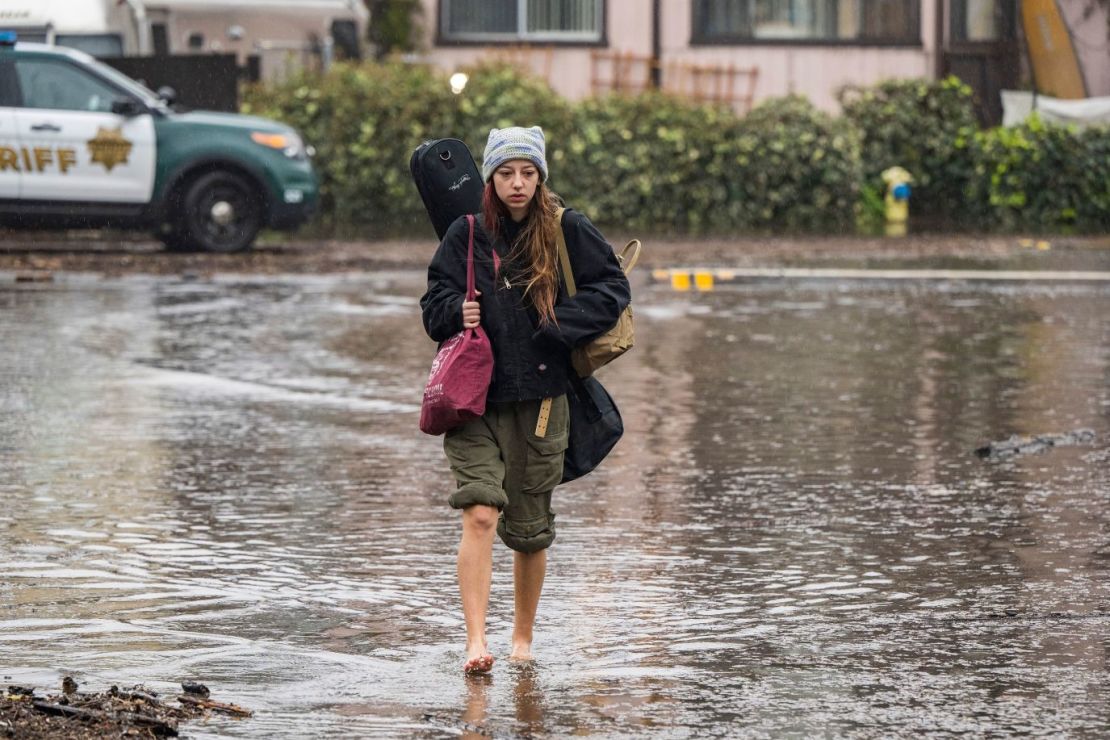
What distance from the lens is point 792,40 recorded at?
28.8 metres

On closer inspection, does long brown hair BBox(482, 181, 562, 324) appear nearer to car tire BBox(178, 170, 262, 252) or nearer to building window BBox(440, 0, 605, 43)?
car tire BBox(178, 170, 262, 252)

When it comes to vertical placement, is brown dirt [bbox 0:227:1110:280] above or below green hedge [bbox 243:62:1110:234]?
below

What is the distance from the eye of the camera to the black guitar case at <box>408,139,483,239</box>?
6.48 m

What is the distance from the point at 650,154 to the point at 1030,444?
46.3 feet

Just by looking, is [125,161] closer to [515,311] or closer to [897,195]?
[897,195]

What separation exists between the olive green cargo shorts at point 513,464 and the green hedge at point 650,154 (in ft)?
57.2

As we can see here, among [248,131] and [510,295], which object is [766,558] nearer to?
[510,295]

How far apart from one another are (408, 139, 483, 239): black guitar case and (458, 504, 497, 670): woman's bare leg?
901 millimetres

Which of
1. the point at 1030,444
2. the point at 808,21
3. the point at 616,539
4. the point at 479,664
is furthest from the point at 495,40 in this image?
the point at 479,664

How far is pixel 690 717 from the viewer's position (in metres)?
5.63

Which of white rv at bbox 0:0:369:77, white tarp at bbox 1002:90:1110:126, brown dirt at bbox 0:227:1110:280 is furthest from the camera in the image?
white tarp at bbox 1002:90:1110:126

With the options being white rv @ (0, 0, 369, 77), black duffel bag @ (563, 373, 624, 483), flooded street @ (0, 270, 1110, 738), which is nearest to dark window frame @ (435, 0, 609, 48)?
white rv @ (0, 0, 369, 77)

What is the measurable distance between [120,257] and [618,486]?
12.0 metres

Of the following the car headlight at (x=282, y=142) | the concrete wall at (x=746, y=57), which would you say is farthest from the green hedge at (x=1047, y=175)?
the car headlight at (x=282, y=142)
